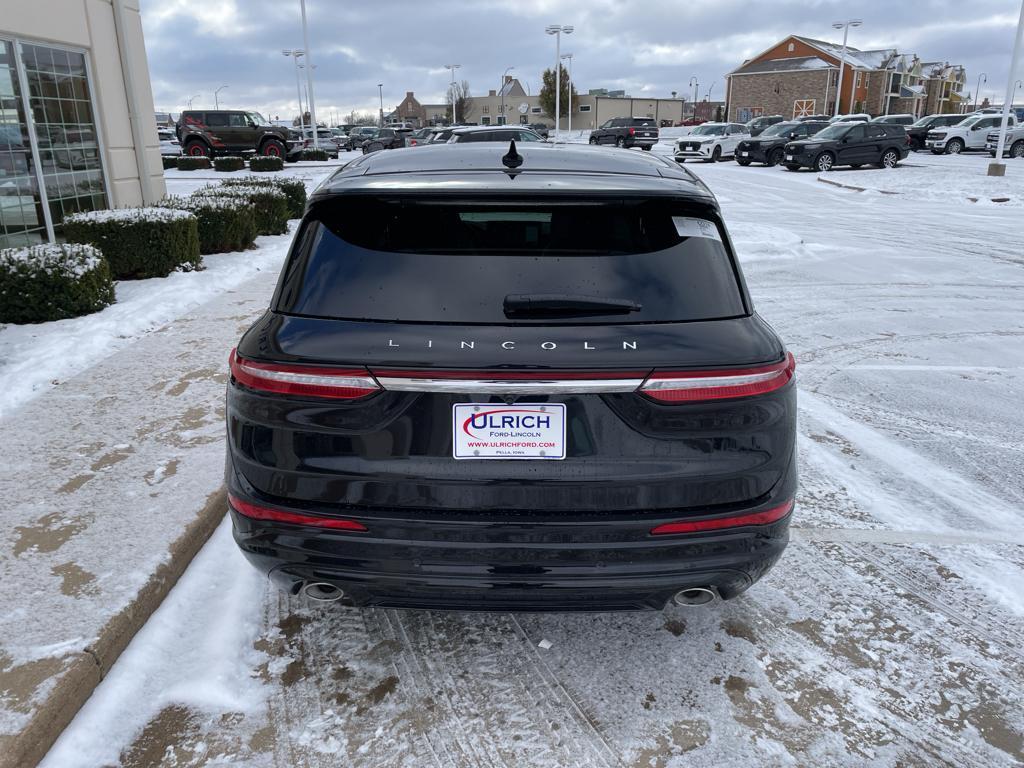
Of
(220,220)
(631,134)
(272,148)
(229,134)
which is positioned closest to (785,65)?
(631,134)

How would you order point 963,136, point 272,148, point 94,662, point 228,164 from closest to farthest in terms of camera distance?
point 94,662 → point 228,164 → point 272,148 → point 963,136

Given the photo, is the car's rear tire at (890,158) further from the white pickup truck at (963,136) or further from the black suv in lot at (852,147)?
the white pickup truck at (963,136)

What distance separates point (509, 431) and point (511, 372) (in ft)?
0.59

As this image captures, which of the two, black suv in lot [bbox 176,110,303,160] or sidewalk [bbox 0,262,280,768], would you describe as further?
black suv in lot [bbox 176,110,303,160]

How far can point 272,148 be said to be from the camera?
34219mm

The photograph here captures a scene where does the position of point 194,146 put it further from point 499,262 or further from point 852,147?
point 499,262

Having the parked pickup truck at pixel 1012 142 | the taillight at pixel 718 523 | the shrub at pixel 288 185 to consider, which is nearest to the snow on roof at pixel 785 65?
the parked pickup truck at pixel 1012 142

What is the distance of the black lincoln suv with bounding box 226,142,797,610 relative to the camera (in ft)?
7.43

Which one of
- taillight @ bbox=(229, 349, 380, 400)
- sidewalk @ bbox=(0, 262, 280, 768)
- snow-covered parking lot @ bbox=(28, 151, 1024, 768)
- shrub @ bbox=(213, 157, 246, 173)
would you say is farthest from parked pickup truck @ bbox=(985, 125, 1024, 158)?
taillight @ bbox=(229, 349, 380, 400)

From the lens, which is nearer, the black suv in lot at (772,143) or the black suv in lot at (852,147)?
the black suv in lot at (852,147)

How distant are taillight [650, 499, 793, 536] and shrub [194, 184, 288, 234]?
11.0m

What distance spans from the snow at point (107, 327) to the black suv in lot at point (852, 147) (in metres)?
23.0

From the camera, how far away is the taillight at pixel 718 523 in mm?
2336

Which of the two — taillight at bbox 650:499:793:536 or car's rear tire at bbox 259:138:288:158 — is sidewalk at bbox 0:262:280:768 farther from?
car's rear tire at bbox 259:138:288:158
